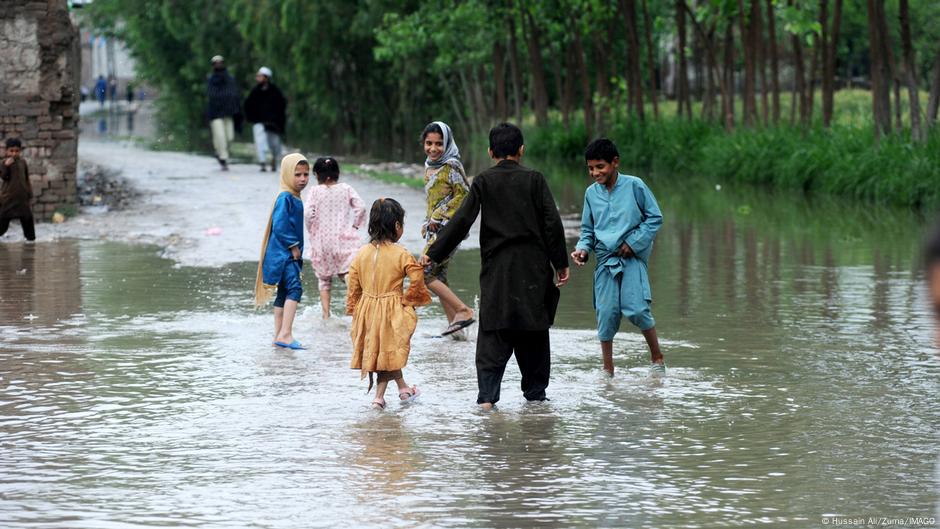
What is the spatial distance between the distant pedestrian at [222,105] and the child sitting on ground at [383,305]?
19.5m

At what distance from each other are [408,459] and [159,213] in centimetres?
1401

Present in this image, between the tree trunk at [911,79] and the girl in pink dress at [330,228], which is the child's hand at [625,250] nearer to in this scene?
the girl in pink dress at [330,228]

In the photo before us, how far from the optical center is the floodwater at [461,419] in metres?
6.70

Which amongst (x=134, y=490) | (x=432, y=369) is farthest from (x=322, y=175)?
(x=134, y=490)

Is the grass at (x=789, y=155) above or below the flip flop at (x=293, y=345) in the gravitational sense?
above

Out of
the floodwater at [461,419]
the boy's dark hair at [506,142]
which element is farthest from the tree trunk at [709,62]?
the boy's dark hair at [506,142]

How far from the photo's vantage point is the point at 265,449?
775 cm

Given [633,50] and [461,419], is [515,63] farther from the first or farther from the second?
[461,419]

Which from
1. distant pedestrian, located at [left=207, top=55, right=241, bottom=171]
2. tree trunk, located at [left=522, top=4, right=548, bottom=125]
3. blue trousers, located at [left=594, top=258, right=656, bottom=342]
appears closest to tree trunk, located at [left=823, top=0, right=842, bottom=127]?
distant pedestrian, located at [left=207, top=55, right=241, bottom=171]

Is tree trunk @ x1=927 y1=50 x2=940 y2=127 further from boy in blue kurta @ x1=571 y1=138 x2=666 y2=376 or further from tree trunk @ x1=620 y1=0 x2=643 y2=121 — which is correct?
boy in blue kurta @ x1=571 y1=138 x2=666 y2=376

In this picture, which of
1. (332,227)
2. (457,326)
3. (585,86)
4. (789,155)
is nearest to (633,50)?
(585,86)

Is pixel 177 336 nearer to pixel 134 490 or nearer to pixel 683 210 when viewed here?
pixel 134 490

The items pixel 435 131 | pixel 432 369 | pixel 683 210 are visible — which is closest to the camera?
pixel 432 369

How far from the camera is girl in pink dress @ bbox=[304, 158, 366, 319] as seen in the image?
12195 millimetres
